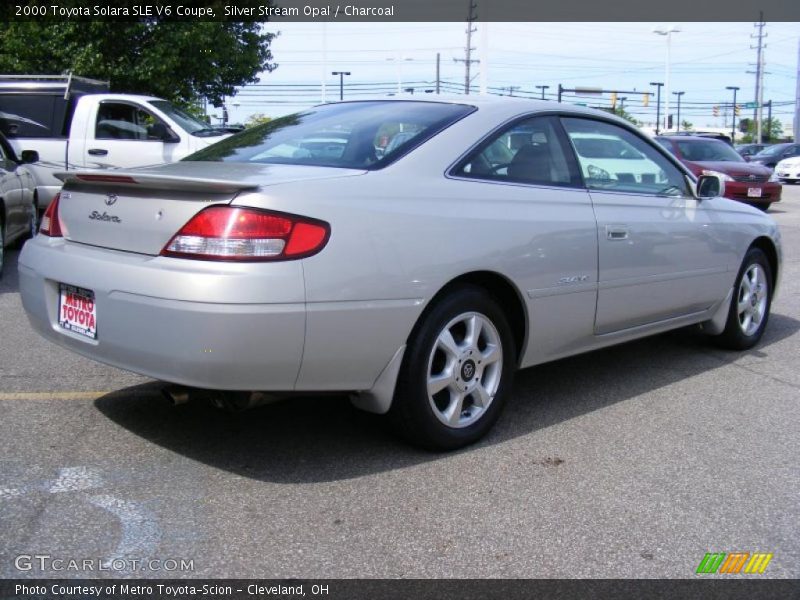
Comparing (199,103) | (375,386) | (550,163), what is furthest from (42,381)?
(199,103)

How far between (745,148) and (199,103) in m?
26.9

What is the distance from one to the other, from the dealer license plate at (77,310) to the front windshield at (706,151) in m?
14.4

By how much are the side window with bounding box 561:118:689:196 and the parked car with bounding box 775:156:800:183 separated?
2386 cm

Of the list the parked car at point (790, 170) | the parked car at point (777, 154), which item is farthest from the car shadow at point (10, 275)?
the parked car at point (777, 154)

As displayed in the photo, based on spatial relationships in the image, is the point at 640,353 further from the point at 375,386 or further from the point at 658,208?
the point at 375,386

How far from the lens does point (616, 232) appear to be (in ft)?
14.6

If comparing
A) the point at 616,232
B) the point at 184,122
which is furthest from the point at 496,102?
the point at 184,122

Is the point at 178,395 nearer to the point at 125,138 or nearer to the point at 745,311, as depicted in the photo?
the point at 745,311

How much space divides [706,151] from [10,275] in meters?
13.1

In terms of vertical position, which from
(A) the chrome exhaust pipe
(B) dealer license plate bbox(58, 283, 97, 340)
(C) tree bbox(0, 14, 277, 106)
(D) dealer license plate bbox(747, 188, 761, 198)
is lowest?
(A) the chrome exhaust pipe

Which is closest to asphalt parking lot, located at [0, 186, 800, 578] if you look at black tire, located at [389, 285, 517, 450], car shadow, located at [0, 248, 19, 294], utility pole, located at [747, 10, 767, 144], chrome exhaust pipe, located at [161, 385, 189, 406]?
black tire, located at [389, 285, 517, 450]

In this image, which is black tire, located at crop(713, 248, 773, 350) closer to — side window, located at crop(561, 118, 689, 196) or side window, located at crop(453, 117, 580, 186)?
side window, located at crop(561, 118, 689, 196)

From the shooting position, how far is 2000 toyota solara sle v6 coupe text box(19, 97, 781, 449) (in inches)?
124

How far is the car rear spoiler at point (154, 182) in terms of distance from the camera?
3.21 metres
